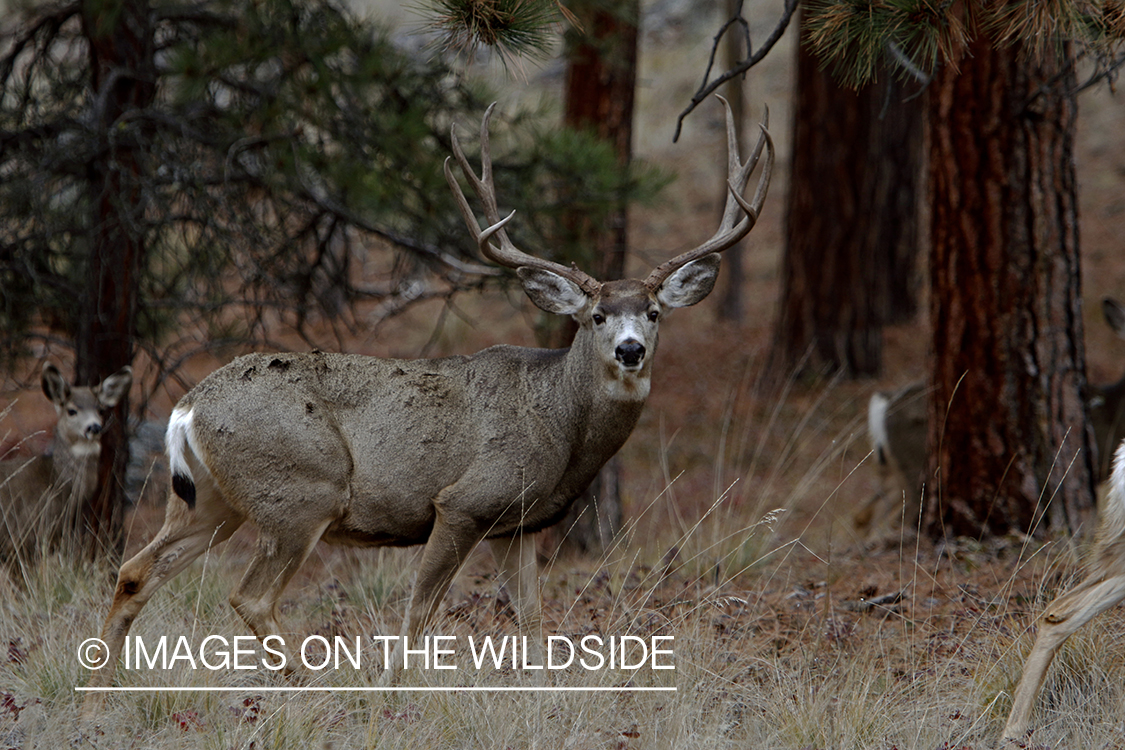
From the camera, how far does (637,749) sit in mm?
3994

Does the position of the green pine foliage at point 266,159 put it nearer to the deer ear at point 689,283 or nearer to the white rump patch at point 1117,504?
the deer ear at point 689,283

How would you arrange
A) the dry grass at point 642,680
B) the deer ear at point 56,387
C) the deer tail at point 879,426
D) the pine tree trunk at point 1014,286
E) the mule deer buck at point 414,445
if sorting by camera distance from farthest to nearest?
the deer tail at point 879,426
the deer ear at point 56,387
the pine tree trunk at point 1014,286
the mule deer buck at point 414,445
the dry grass at point 642,680

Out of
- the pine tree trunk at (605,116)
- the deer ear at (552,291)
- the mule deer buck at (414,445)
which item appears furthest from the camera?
the pine tree trunk at (605,116)

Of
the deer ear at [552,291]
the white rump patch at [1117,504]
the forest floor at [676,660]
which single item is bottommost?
the forest floor at [676,660]

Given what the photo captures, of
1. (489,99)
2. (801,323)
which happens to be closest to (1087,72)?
(801,323)

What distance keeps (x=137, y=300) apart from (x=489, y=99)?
8.44 ft

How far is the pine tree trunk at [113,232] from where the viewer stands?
21.7 ft

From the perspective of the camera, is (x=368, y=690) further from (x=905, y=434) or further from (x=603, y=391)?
(x=905, y=434)

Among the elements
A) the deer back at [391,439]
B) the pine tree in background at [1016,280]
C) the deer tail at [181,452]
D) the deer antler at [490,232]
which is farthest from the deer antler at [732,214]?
the deer tail at [181,452]

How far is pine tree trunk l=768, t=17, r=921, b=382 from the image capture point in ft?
44.1

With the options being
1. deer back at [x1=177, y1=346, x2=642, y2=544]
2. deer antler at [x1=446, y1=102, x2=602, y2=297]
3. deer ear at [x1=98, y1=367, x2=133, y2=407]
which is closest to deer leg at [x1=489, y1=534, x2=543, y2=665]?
deer back at [x1=177, y1=346, x2=642, y2=544]

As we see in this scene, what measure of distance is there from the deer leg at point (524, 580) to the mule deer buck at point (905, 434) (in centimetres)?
413

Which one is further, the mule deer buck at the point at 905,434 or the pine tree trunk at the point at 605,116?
the mule deer buck at the point at 905,434

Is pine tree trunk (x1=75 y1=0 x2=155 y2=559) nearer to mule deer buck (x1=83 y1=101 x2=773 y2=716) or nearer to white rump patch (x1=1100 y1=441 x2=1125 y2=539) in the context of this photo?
mule deer buck (x1=83 y1=101 x2=773 y2=716)
